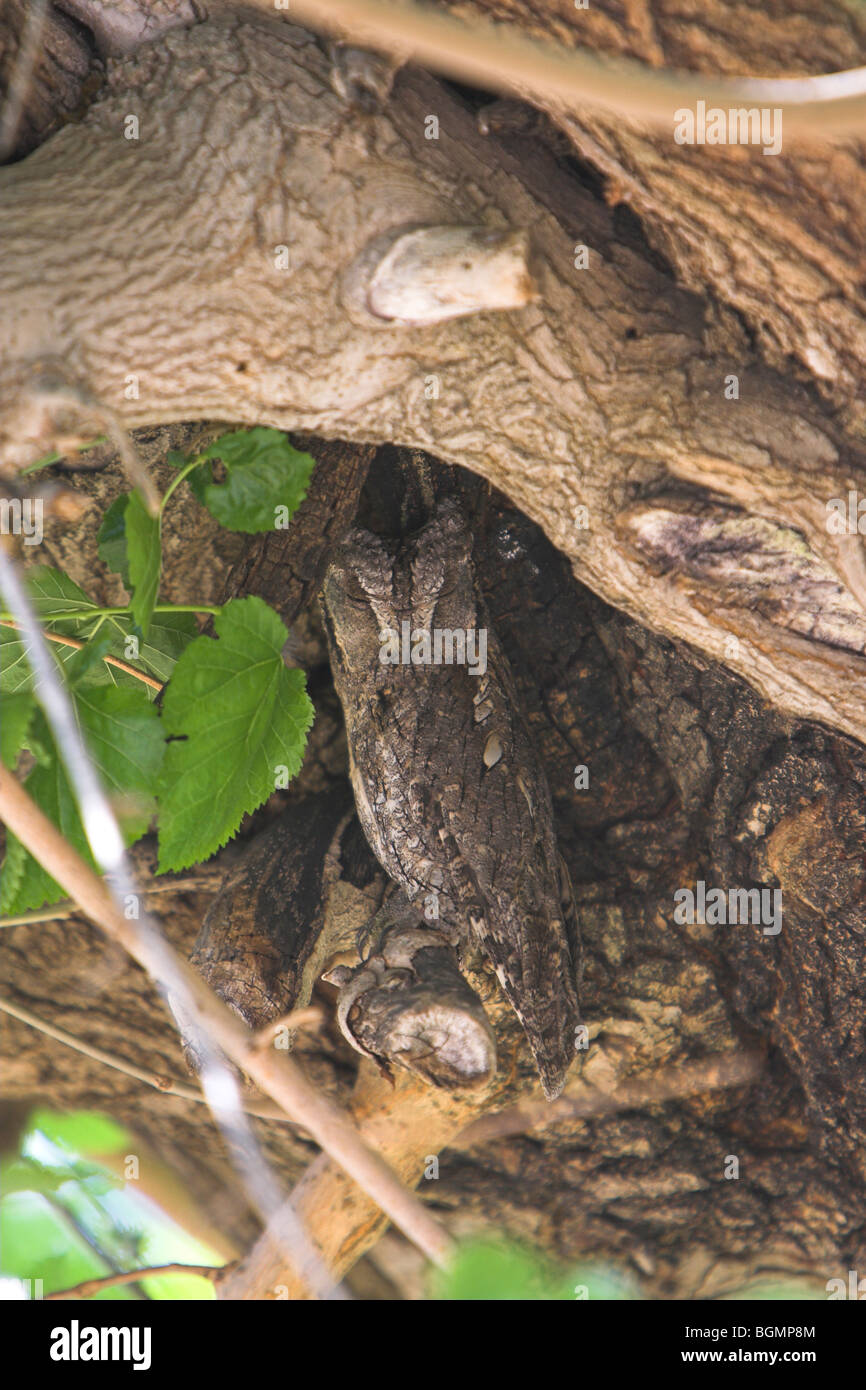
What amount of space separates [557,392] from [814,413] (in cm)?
44

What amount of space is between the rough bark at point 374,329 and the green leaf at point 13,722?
1.33 feet

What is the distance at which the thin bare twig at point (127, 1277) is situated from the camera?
218cm

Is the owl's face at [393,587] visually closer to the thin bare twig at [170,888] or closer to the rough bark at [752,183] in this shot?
the rough bark at [752,183]

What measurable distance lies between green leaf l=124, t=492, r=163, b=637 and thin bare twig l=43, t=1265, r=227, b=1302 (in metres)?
1.59

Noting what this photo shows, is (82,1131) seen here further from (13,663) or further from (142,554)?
(142,554)

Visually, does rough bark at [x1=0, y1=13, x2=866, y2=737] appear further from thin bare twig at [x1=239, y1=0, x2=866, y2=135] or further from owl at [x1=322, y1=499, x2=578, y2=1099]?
owl at [x1=322, y1=499, x2=578, y2=1099]

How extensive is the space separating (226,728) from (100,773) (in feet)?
0.78

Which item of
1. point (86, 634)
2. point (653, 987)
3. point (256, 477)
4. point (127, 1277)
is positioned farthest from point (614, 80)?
point (127, 1277)

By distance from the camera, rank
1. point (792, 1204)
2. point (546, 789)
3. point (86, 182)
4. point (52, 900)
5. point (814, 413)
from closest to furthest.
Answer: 1. point (86, 182)
2. point (814, 413)
3. point (52, 900)
4. point (546, 789)
5. point (792, 1204)

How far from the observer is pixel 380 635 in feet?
7.03

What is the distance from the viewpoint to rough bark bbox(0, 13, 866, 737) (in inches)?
55.9

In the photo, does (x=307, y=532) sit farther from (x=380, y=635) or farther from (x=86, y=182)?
(x=86, y=182)

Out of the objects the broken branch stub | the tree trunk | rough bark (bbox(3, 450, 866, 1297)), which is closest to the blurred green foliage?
rough bark (bbox(3, 450, 866, 1297))

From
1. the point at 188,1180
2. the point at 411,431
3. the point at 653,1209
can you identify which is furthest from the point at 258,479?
the point at 188,1180
